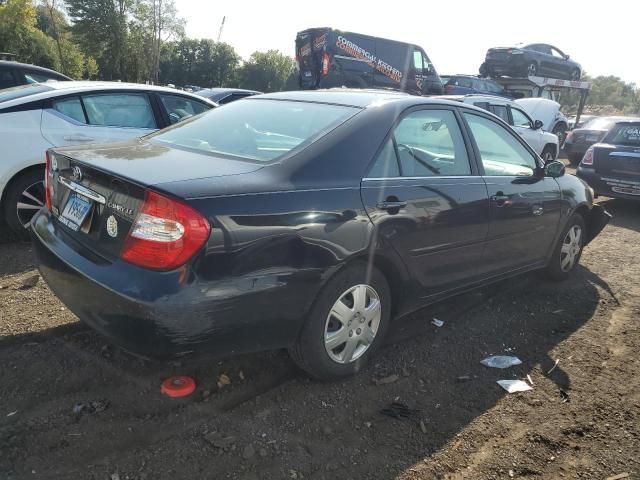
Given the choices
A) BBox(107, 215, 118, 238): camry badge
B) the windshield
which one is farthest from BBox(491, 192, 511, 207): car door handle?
the windshield

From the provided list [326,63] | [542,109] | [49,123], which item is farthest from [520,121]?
[49,123]

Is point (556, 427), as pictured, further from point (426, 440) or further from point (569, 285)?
point (569, 285)

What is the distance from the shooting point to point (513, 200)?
3795 millimetres

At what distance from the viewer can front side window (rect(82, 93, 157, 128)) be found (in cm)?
516

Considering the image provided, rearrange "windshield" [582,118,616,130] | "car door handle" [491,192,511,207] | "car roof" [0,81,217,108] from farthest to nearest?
"windshield" [582,118,616,130], "car roof" [0,81,217,108], "car door handle" [491,192,511,207]

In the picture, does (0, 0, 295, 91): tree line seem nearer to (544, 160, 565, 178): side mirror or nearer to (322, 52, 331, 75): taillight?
(322, 52, 331, 75): taillight

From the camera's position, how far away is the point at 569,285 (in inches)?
190

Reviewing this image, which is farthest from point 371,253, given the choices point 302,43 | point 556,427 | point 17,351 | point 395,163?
point 302,43

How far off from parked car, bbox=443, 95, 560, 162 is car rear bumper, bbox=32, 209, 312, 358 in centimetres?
833

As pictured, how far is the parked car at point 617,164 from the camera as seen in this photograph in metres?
7.86

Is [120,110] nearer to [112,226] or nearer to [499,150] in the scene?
[112,226]

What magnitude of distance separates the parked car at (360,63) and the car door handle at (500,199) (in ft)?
46.3

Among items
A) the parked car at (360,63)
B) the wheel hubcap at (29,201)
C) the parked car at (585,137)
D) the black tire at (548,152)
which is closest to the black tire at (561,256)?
the wheel hubcap at (29,201)

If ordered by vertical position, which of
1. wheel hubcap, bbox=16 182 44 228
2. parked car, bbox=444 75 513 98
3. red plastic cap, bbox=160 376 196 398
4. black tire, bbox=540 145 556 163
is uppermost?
parked car, bbox=444 75 513 98
